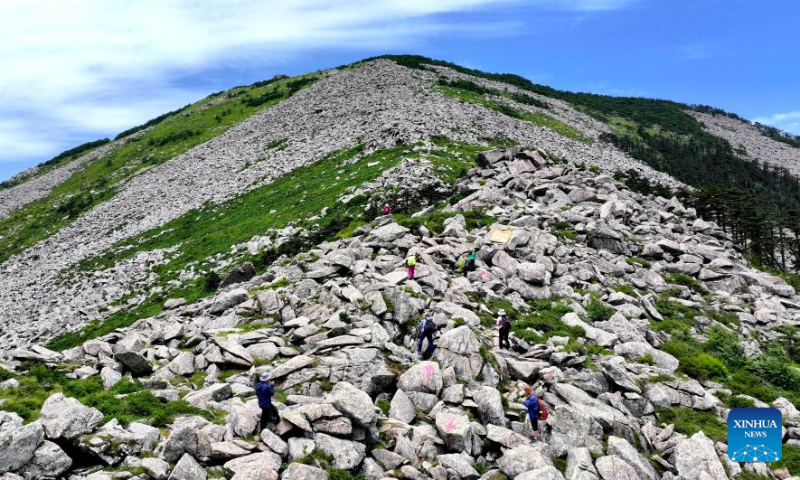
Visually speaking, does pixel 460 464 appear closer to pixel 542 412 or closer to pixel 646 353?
pixel 542 412

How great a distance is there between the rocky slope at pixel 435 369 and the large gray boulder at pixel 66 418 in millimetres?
49

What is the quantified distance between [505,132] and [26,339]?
200 feet

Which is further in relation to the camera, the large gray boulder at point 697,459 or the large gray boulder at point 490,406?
the large gray boulder at point 490,406

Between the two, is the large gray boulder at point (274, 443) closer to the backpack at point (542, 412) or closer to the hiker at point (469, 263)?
the backpack at point (542, 412)

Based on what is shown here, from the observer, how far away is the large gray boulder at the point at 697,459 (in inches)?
559

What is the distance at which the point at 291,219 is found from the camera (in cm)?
4338

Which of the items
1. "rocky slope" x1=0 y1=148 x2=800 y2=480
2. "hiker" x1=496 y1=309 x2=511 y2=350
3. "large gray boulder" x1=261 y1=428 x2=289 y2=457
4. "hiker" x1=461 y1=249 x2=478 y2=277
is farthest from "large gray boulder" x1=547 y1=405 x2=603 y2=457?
"hiker" x1=461 y1=249 x2=478 y2=277

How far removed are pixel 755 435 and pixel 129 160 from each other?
340 feet

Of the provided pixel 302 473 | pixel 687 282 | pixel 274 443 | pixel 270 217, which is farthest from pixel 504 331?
pixel 270 217

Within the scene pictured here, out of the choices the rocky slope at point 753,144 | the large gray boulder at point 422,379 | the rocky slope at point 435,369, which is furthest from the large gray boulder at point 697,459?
the rocky slope at point 753,144

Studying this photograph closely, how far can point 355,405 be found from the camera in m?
14.5

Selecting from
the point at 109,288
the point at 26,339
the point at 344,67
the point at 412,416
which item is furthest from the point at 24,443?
the point at 344,67

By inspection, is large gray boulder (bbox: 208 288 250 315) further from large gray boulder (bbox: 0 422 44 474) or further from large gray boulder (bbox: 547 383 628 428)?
large gray boulder (bbox: 547 383 628 428)

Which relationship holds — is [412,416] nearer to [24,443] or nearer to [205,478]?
[205,478]
